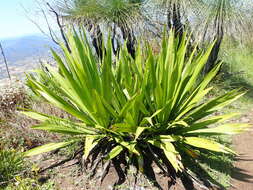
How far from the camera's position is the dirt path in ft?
7.48

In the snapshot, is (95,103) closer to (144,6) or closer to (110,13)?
(110,13)

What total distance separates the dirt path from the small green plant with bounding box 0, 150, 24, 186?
2.10 metres

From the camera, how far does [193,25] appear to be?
4.43 m

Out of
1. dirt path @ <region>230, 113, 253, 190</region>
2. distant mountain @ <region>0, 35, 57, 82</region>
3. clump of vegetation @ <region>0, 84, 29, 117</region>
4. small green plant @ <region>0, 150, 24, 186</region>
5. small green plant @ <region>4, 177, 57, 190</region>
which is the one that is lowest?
dirt path @ <region>230, 113, 253, 190</region>

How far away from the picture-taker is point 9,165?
2205 mm

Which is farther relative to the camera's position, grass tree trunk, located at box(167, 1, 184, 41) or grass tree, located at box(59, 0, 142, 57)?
grass tree, located at box(59, 0, 142, 57)

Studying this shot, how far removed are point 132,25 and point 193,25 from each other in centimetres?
127

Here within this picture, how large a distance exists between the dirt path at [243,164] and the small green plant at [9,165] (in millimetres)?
2103

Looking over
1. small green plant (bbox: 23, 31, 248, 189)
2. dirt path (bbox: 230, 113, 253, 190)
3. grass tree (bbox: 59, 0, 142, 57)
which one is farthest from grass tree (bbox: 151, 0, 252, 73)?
small green plant (bbox: 23, 31, 248, 189)

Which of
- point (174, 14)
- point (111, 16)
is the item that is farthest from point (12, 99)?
point (174, 14)

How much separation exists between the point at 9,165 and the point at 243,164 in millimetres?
2551

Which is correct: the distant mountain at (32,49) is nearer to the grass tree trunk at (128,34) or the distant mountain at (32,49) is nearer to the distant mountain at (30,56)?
the distant mountain at (30,56)

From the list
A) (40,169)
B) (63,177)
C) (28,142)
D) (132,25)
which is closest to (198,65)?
(63,177)

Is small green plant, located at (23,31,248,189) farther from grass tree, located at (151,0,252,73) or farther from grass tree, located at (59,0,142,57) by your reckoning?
grass tree, located at (59,0,142,57)
